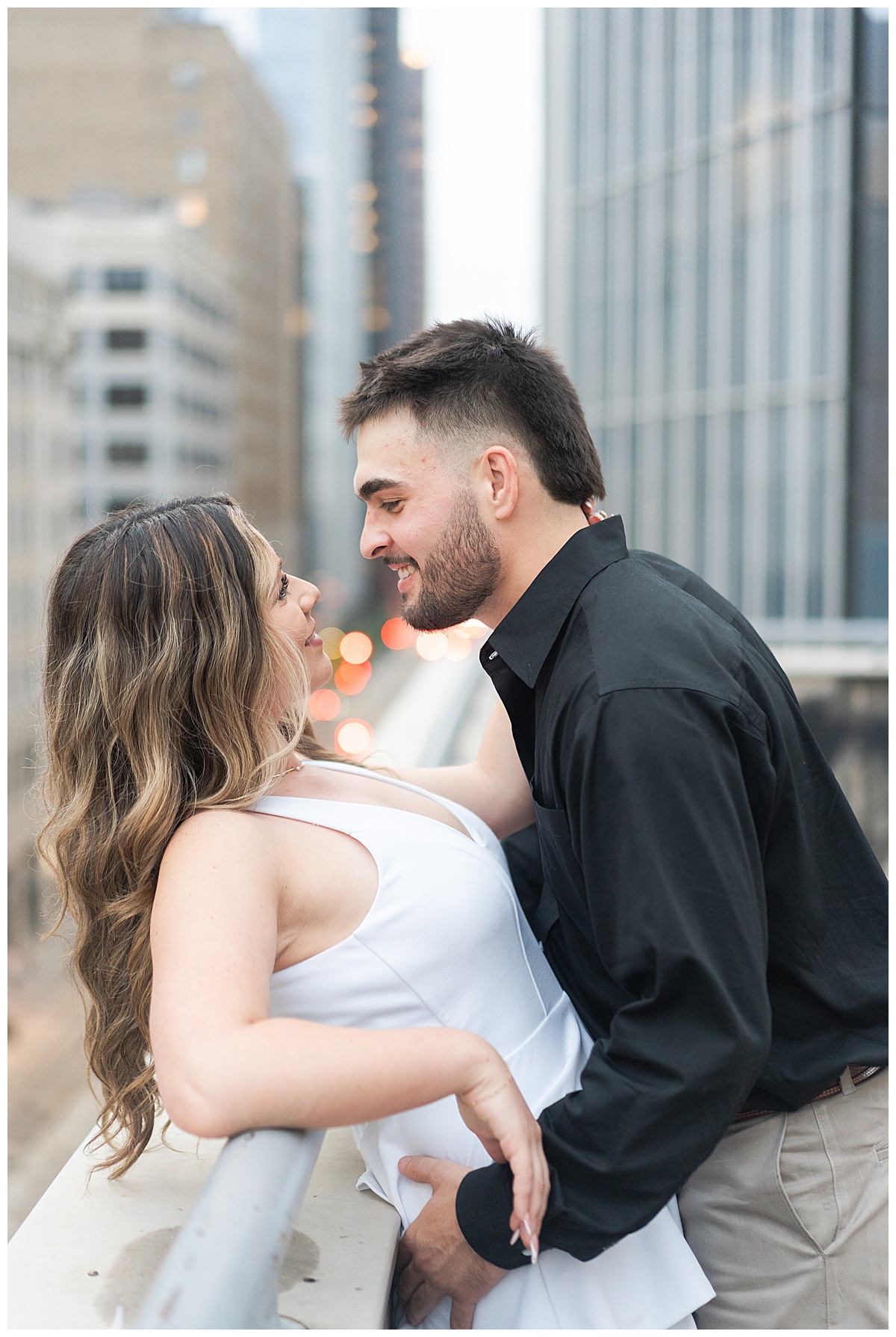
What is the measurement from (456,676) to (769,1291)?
14.2 ft

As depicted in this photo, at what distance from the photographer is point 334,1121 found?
121 cm

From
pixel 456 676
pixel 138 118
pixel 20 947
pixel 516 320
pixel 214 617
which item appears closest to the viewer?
pixel 214 617

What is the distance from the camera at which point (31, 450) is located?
190 feet

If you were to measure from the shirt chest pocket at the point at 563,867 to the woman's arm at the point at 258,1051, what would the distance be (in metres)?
0.36

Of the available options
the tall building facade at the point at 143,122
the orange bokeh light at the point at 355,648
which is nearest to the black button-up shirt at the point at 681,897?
the orange bokeh light at the point at 355,648

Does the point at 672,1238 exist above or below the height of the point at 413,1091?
below

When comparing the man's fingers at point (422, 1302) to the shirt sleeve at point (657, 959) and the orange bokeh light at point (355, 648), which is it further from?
the orange bokeh light at point (355, 648)

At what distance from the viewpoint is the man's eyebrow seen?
1.97 meters

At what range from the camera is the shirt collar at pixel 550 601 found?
5.58 ft

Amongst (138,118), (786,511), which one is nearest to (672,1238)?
(786,511)

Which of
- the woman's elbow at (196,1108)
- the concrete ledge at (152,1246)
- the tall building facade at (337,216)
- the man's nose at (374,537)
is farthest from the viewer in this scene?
the tall building facade at (337,216)

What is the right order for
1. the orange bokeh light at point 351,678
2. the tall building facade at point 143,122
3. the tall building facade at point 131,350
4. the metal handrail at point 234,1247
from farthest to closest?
the tall building facade at point 143,122 < the tall building facade at point 131,350 < the orange bokeh light at point 351,678 < the metal handrail at point 234,1247

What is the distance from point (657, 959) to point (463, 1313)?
0.64 meters

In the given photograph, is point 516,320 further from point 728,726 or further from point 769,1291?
point 769,1291
